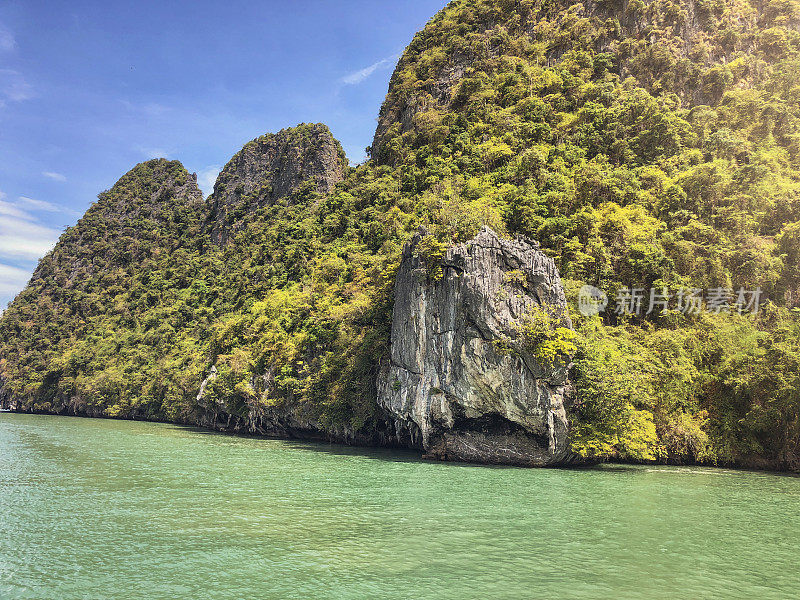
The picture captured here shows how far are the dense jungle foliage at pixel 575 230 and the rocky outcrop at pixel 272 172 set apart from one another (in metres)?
3.13

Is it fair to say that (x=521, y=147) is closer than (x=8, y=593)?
No

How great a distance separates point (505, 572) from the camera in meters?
9.01

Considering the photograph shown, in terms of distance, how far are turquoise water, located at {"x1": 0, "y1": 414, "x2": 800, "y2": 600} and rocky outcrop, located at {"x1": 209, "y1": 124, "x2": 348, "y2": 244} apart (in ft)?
178

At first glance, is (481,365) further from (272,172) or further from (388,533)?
(272,172)

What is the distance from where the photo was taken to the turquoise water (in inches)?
330

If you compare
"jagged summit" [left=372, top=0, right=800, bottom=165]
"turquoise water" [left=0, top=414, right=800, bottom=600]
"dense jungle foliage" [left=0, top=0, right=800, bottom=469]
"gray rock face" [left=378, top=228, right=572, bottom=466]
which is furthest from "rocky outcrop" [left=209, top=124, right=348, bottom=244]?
"turquoise water" [left=0, top=414, right=800, bottom=600]

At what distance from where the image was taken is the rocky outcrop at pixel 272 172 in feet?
227

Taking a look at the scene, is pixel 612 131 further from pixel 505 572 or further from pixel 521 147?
pixel 505 572

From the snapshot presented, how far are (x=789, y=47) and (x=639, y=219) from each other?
25327mm

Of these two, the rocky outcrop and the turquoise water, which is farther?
the rocky outcrop

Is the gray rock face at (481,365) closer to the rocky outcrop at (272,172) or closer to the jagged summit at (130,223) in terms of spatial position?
the rocky outcrop at (272,172)

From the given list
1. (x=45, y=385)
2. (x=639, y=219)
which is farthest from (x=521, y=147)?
(x=45, y=385)

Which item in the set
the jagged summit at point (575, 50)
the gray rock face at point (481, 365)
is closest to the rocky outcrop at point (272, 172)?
the jagged summit at point (575, 50)

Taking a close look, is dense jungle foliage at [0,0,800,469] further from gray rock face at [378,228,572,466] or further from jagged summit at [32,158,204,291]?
jagged summit at [32,158,204,291]
